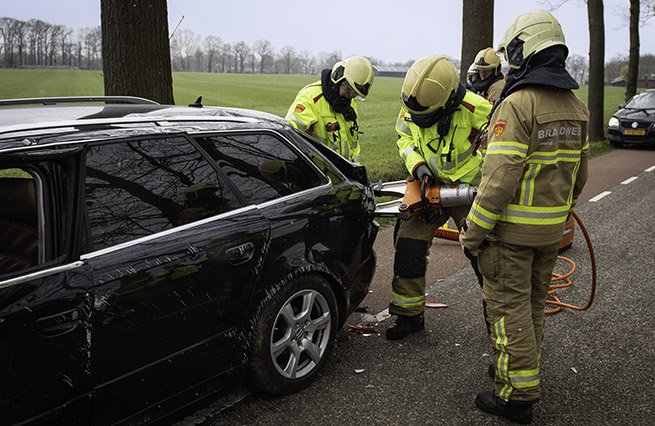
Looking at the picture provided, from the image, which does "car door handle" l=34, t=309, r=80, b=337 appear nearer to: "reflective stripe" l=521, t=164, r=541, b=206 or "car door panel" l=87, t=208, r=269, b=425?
"car door panel" l=87, t=208, r=269, b=425

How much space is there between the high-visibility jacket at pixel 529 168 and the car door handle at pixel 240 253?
114cm

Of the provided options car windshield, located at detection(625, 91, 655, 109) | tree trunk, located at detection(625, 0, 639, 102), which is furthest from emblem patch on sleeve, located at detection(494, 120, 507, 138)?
tree trunk, located at detection(625, 0, 639, 102)

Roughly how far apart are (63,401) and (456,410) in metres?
2.04

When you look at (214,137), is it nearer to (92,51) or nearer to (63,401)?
(63,401)

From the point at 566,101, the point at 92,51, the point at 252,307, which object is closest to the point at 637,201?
the point at 566,101

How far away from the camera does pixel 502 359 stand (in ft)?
10.1

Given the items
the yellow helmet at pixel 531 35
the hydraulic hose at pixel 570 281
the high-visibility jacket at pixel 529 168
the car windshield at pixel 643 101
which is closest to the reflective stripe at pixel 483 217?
the high-visibility jacket at pixel 529 168

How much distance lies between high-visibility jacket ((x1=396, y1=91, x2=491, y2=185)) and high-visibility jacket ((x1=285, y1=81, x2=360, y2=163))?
1120 mm

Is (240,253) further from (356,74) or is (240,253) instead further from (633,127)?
(633,127)

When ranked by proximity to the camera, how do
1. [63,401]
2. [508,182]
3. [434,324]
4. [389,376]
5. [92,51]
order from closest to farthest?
[63,401]
[508,182]
[389,376]
[434,324]
[92,51]

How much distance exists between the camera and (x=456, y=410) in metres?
3.19

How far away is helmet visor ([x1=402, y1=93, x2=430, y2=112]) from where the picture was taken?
3.67m

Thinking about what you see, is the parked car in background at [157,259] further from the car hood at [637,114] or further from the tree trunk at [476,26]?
the car hood at [637,114]

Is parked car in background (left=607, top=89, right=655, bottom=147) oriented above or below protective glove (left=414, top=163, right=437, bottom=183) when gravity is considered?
above
